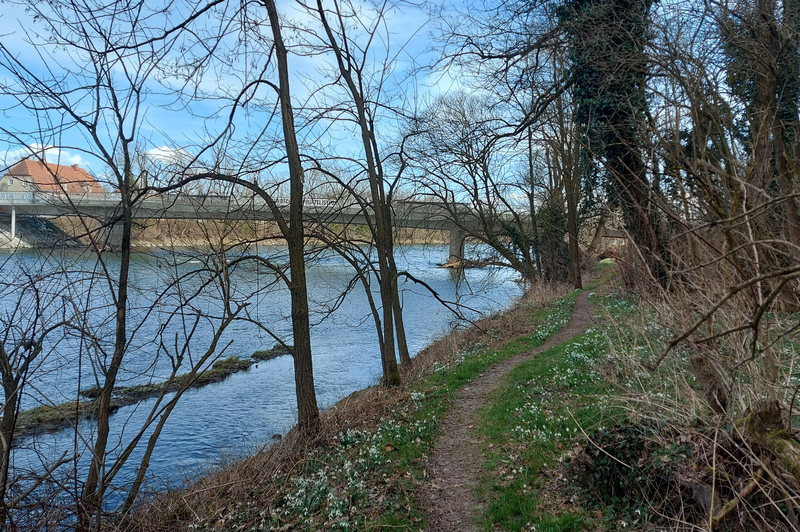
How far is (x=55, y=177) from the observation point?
6.21 meters

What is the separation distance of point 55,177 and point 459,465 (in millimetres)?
6049

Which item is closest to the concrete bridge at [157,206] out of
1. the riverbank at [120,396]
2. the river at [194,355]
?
the river at [194,355]

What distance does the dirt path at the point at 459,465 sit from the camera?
5513 millimetres

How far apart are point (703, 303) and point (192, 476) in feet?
29.3

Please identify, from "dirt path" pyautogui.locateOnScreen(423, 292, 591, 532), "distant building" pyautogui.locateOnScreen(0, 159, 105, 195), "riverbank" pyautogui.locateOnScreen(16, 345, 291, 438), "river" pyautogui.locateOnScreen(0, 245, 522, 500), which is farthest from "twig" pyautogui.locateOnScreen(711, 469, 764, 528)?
"distant building" pyautogui.locateOnScreen(0, 159, 105, 195)

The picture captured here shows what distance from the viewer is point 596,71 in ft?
44.3

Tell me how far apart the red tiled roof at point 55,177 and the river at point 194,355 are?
0.88 meters

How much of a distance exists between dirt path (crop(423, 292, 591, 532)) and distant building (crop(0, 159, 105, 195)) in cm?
567

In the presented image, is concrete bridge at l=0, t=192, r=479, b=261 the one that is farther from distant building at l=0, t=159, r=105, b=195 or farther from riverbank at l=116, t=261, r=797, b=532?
riverbank at l=116, t=261, r=797, b=532

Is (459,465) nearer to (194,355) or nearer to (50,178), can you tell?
(50,178)

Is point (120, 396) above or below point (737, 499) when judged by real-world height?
below

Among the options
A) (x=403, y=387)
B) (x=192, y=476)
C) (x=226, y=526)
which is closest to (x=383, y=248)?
(x=403, y=387)

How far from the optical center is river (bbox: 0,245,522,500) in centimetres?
740

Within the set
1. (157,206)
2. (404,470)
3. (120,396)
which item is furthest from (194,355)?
(404,470)
